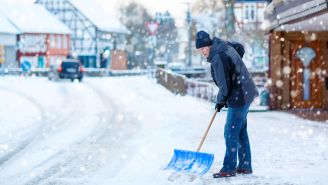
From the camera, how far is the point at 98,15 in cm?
7312

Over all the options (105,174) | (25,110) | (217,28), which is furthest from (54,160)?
(217,28)

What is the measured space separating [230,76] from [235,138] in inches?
30.3

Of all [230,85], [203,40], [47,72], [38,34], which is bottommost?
[230,85]

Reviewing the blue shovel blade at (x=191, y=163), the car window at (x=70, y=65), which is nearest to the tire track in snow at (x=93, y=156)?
the blue shovel blade at (x=191, y=163)

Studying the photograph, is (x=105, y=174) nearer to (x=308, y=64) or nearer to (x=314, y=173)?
(x=314, y=173)

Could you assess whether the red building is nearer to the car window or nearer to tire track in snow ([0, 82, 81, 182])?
the car window

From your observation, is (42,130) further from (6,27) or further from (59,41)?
(59,41)

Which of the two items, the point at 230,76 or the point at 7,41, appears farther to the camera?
the point at 7,41

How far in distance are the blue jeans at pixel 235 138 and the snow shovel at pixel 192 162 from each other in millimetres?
219

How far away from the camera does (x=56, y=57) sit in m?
68.6

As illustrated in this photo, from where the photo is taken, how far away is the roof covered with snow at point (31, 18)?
6412cm

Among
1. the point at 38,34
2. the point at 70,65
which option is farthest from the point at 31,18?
the point at 70,65

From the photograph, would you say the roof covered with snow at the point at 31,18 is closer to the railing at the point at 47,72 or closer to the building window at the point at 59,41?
the building window at the point at 59,41

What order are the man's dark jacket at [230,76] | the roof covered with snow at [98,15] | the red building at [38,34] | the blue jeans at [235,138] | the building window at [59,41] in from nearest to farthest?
1. the man's dark jacket at [230,76]
2. the blue jeans at [235,138]
3. the red building at [38,34]
4. the building window at [59,41]
5. the roof covered with snow at [98,15]
